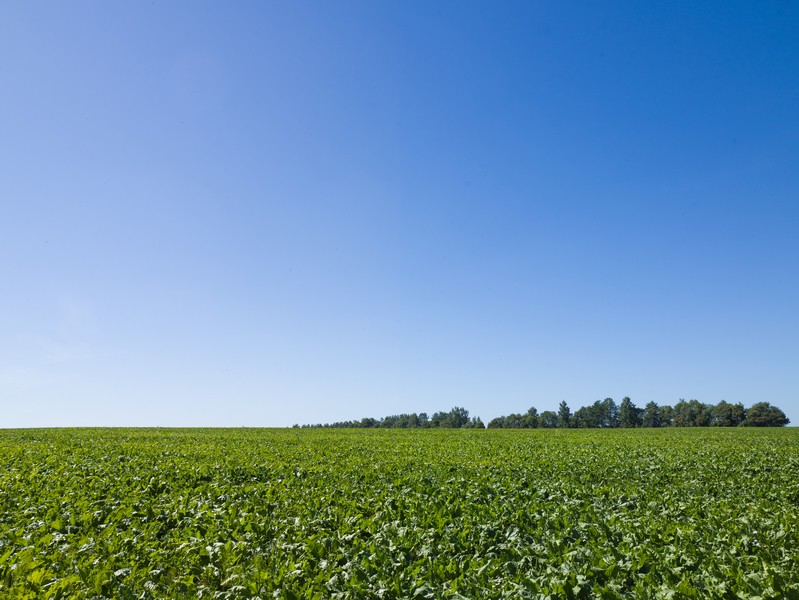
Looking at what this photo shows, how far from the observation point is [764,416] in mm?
125250

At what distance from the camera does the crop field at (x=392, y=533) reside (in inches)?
260

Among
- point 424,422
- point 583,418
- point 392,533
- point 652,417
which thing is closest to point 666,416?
point 652,417

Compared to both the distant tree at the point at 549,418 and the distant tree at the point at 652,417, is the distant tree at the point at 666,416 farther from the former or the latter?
the distant tree at the point at 549,418

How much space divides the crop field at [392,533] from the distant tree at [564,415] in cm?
14040

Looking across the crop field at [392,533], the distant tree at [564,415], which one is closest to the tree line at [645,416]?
the distant tree at [564,415]

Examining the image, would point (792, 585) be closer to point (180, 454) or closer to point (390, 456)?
point (390, 456)

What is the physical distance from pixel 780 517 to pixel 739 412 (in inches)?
6041

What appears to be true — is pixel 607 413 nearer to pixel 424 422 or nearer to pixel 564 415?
pixel 564 415

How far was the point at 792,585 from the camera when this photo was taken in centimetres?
581

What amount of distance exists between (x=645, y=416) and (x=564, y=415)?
2579 centimetres

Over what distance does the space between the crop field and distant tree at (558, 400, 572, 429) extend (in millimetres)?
140395

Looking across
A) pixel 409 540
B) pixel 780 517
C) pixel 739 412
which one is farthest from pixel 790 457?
pixel 739 412

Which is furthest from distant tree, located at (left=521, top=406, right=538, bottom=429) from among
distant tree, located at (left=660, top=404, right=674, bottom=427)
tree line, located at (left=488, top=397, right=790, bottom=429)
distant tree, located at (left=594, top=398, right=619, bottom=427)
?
distant tree, located at (left=660, top=404, right=674, bottom=427)

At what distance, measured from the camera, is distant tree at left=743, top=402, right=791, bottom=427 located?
122625 mm
